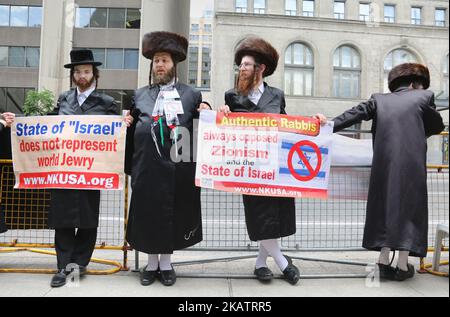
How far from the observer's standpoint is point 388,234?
3.42 meters

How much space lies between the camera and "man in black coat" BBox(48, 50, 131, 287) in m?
3.44

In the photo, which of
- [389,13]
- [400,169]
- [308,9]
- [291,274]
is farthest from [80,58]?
[389,13]

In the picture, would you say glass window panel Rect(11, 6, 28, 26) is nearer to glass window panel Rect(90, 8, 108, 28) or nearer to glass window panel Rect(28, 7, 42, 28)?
glass window panel Rect(28, 7, 42, 28)

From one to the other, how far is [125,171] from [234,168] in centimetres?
105

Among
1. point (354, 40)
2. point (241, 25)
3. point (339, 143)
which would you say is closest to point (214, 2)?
point (241, 25)

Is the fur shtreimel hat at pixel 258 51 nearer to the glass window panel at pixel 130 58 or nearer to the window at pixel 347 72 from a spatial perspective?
the glass window panel at pixel 130 58

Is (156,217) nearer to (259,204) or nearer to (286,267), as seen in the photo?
(259,204)

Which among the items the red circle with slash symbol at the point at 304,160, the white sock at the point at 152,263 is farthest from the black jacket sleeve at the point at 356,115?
the white sock at the point at 152,263

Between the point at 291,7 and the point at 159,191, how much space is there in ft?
89.1

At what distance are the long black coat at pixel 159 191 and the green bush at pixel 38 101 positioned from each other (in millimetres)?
15341

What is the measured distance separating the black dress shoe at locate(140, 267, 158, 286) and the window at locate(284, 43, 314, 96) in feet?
101

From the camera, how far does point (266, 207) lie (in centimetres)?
347

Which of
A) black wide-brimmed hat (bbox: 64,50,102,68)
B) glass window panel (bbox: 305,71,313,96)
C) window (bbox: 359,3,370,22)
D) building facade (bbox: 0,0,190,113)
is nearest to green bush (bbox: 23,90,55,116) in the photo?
building facade (bbox: 0,0,190,113)

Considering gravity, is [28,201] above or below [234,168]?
below
